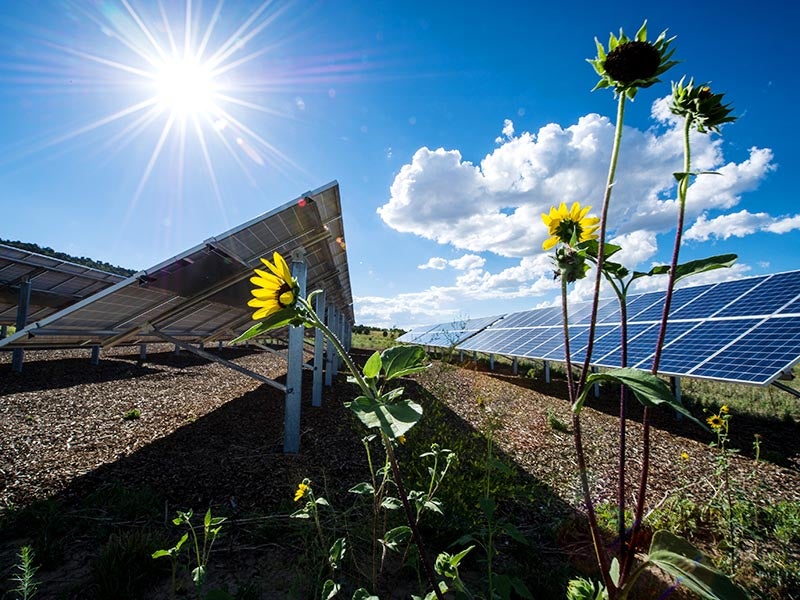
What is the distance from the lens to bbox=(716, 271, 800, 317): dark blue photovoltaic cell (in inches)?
308

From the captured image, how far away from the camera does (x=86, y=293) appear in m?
11.6

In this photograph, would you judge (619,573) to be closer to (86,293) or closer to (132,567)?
(132,567)

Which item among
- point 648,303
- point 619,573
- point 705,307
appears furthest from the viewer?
point 648,303

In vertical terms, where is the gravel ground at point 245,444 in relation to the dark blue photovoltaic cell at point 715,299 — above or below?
below

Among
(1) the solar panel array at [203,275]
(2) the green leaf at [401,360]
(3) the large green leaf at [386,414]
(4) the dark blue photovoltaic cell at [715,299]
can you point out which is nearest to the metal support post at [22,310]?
(1) the solar panel array at [203,275]

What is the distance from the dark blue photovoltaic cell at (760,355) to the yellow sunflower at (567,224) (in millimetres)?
5834

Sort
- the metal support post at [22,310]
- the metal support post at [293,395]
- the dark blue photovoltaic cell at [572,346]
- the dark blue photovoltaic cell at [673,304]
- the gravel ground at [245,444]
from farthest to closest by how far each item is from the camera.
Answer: the dark blue photovoltaic cell at [673,304] → the dark blue photovoltaic cell at [572,346] → the metal support post at [22,310] → the metal support post at [293,395] → the gravel ground at [245,444]

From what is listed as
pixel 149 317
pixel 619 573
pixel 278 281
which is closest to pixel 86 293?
pixel 149 317

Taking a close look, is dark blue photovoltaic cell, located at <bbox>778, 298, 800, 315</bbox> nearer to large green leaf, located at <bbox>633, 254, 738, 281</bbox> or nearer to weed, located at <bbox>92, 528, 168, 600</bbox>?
Result: large green leaf, located at <bbox>633, 254, 738, 281</bbox>

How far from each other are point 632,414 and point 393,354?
9011 millimetres

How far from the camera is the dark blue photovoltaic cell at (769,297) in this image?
7.83 metres

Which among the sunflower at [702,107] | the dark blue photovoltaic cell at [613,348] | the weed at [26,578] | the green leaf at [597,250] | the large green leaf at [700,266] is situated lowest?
the weed at [26,578]

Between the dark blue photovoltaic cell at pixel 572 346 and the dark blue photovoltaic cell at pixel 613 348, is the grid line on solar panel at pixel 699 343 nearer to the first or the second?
the dark blue photovoltaic cell at pixel 613 348

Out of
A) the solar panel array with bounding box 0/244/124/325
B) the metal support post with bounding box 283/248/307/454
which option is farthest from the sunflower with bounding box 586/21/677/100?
the solar panel array with bounding box 0/244/124/325
